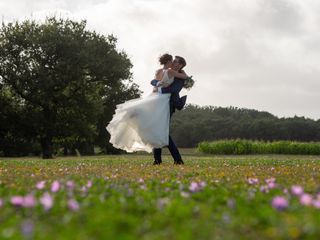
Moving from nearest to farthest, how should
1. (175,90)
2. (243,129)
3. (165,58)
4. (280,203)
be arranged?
1. (280,203)
2. (175,90)
3. (165,58)
4. (243,129)

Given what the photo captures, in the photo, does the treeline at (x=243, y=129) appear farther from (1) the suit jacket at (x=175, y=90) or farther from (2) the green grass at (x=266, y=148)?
(1) the suit jacket at (x=175, y=90)

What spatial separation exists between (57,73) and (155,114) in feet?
94.1

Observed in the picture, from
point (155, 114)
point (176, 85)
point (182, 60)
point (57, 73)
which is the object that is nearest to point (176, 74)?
point (176, 85)

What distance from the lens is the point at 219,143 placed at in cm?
4034

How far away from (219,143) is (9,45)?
64.0ft

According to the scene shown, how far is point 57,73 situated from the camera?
1644 inches

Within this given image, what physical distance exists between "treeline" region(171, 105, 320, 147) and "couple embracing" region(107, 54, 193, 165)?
48655mm

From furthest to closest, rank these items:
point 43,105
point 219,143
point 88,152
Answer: point 88,152, point 43,105, point 219,143

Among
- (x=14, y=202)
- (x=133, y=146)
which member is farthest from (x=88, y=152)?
(x=14, y=202)

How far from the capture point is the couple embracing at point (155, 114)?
47.6 feet

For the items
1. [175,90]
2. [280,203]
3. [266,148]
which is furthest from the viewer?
[266,148]

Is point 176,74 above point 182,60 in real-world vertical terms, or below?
below

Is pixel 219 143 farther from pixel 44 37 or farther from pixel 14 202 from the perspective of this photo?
pixel 14 202

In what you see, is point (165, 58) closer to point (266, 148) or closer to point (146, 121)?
point (146, 121)
